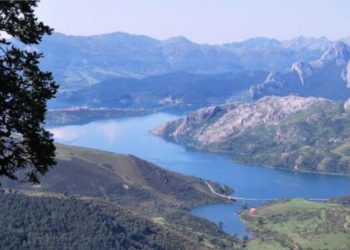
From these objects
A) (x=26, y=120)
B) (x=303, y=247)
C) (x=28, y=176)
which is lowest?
(x=303, y=247)

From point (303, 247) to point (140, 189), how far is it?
197ft

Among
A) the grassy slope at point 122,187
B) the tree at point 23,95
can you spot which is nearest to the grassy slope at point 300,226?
the grassy slope at point 122,187

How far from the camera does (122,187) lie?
182m

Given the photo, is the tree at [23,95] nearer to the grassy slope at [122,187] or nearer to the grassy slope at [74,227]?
the grassy slope at [74,227]

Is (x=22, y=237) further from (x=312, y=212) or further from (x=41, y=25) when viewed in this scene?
(x=41, y=25)

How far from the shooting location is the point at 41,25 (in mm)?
17453

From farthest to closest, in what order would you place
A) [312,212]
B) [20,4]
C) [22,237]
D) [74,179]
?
[74,179], [312,212], [22,237], [20,4]

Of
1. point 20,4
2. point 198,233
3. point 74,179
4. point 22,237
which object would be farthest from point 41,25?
point 74,179

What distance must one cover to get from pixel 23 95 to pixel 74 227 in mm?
104575

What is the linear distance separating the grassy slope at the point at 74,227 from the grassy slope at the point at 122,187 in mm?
20314

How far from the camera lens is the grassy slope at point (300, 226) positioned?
13838 centimetres

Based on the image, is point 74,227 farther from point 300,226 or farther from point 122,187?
point 122,187

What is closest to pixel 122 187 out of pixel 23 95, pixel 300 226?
pixel 300 226

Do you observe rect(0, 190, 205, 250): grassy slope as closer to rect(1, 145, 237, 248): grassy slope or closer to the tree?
rect(1, 145, 237, 248): grassy slope
